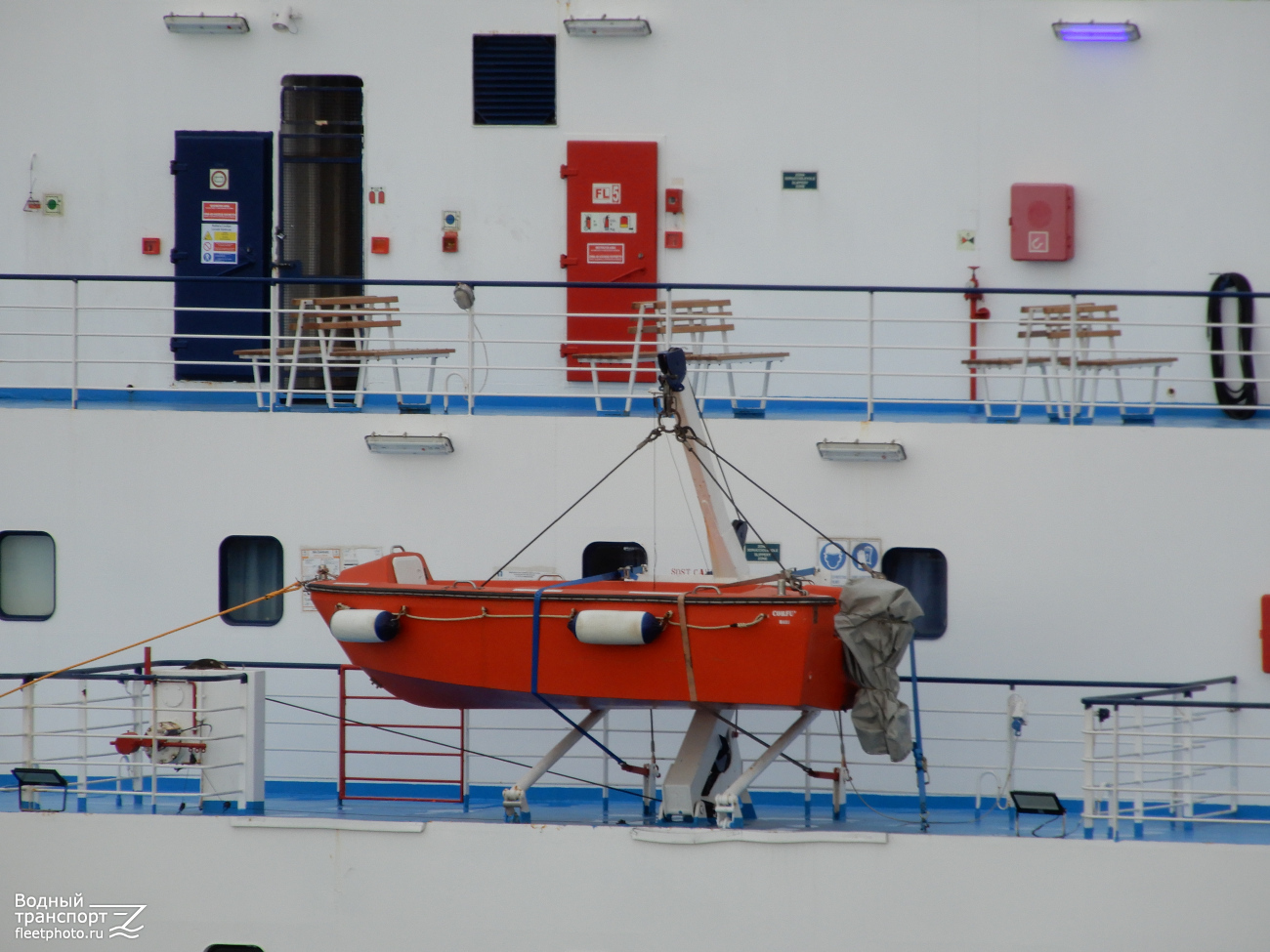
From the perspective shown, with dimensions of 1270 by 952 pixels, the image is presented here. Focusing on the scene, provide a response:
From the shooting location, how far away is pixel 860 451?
24.7ft

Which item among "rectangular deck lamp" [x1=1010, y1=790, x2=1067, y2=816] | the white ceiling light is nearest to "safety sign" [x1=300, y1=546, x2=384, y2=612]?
"rectangular deck lamp" [x1=1010, y1=790, x2=1067, y2=816]

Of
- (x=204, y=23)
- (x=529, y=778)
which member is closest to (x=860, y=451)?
(x=529, y=778)

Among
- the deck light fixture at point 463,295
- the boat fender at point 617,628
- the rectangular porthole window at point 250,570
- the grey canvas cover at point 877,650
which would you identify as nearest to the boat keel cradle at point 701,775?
the grey canvas cover at point 877,650

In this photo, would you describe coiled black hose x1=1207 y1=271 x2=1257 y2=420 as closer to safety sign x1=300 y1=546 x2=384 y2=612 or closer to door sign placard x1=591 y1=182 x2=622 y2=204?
door sign placard x1=591 y1=182 x2=622 y2=204

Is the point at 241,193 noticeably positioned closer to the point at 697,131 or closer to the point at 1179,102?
the point at 697,131

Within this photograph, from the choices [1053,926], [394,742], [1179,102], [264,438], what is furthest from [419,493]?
[1179,102]

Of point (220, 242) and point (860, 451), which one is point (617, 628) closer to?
point (860, 451)

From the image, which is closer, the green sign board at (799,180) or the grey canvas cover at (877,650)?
the grey canvas cover at (877,650)

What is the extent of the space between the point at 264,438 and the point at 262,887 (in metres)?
2.61

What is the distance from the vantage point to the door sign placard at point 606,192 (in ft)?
32.4

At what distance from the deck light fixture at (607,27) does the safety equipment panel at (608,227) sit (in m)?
0.80

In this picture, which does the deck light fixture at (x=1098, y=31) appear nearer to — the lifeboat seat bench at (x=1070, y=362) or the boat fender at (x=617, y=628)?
the lifeboat seat bench at (x=1070, y=362)

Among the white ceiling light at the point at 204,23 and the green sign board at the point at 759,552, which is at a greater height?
the white ceiling light at the point at 204,23

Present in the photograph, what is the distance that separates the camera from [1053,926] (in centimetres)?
619
